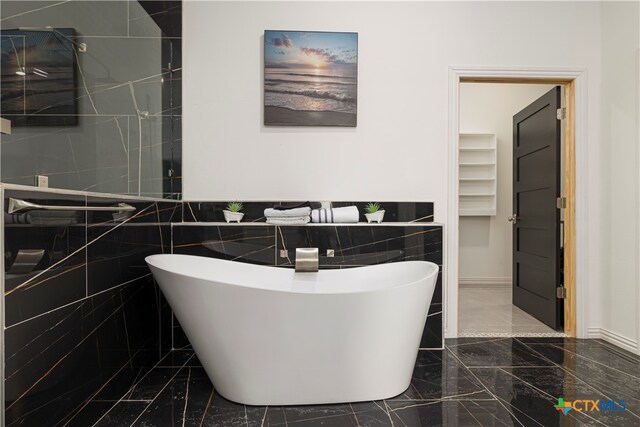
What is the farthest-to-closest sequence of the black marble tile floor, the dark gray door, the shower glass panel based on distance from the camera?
the dark gray door, the black marble tile floor, the shower glass panel

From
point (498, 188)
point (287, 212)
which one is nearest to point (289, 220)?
point (287, 212)

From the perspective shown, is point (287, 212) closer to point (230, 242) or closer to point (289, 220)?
point (289, 220)

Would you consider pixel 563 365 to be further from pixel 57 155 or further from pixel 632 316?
pixel 57 155

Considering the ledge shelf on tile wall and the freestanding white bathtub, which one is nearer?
the freestanding white bathtub

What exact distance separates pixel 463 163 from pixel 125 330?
3941mm

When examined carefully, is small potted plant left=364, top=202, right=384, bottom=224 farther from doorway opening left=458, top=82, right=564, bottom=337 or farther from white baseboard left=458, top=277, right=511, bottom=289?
white baseboard left=458, top=277, right=511, bottom=289

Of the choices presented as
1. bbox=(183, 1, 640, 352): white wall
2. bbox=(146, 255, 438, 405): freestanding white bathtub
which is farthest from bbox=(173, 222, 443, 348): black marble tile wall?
bbox=(146, 255, 438, 405): freestanding white bathtub

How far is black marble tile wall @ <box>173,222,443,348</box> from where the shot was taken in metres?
2.47

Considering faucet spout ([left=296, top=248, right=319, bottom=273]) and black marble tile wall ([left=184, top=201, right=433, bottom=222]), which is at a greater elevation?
black marble tile wall ([left=184, top=201, right=433, bottom=222])

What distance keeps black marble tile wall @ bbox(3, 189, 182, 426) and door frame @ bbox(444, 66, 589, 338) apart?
2.00 meters

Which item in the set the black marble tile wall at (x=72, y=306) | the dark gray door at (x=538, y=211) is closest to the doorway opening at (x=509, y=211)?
the dark gray door at (x=538, y=211)

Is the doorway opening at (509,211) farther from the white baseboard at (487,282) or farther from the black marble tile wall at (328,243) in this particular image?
the black marble tile wall at (328,243)

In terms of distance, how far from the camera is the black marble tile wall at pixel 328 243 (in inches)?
97.3

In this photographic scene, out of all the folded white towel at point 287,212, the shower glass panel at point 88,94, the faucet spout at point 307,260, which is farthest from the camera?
the folded white towel at point 287,212
